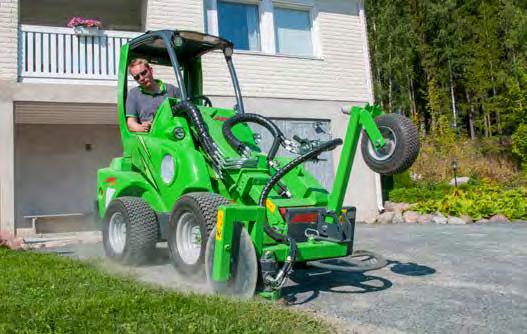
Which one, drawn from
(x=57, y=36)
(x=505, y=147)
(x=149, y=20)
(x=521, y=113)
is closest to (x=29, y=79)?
(x=57, y=36)

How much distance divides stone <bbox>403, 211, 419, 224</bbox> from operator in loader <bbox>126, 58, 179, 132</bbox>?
6505mm

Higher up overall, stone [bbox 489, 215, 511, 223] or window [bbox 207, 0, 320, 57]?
window [bbox 207, 0, 320, 57]

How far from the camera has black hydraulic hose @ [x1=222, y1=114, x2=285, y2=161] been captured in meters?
4.58

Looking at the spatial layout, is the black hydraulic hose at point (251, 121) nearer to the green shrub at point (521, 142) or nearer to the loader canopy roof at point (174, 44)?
the loader canopy roof at point (174, 44)

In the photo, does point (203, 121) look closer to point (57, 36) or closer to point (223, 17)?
point (57, 36)

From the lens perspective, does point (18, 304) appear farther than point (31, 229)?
No

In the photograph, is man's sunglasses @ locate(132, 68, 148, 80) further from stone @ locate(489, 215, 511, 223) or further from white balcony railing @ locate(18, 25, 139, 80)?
stone @ locate(489, 215, 511, 223)

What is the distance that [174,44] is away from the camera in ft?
17.7

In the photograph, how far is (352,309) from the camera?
356 cm

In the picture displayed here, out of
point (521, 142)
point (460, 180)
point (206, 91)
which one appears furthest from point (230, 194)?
point (521, 142)

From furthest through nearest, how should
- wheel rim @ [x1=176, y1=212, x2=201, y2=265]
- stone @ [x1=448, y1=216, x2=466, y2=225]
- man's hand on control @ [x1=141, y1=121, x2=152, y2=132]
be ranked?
stone @ [x1=448, y1=216, x2=466, y2=225] → man's hand on control @ [x1=141, y1=121, x2=152, y2=132] → wheel rim @ [x1=176, y1=212, x2=201, y2=265]

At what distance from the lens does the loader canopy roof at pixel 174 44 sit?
5410mm

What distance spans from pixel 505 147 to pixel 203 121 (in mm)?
20518

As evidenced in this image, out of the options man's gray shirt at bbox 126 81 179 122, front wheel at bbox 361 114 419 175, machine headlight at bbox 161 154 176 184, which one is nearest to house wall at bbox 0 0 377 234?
man's gray shirt at bbox 126 81 179 122
